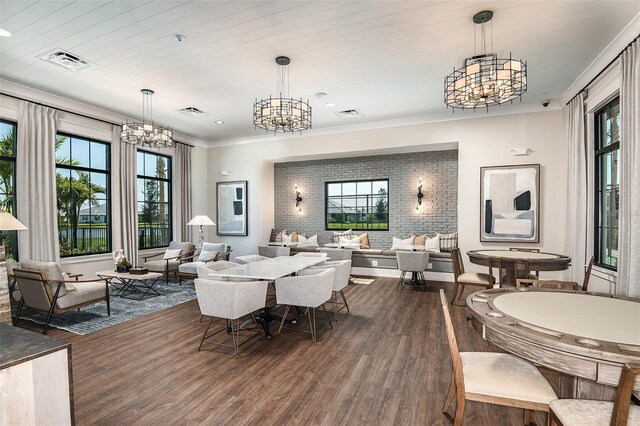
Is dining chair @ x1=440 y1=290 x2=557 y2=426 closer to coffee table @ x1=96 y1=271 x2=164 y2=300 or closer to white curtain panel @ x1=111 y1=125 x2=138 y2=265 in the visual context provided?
coffee table @ x1=96 y1=271 x2=164 y2=300

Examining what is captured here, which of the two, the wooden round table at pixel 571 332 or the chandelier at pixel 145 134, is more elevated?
the chandelier at pixel 145 134

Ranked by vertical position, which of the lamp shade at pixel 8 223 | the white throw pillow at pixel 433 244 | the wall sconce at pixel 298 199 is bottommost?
the white throw pillow at pixel 433 244

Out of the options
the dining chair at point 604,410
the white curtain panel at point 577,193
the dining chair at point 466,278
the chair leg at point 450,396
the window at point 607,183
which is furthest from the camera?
the white curtain panel at point 577,193

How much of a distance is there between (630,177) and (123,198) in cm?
807

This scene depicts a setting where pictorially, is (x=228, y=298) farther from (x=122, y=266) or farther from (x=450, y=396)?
(x=122, y=266)

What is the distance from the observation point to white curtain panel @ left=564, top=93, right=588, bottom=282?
4.78 m

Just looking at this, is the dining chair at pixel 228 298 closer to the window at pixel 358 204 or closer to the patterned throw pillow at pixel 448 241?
the patterned throw pillow at pixel 448 241

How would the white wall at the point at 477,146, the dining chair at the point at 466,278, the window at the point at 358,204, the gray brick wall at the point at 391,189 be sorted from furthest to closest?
the window at the point at 358,204, the gray brick wall at the point at 391,189, the white wall at the point at 477,146, the dining chair at the point at 466,278

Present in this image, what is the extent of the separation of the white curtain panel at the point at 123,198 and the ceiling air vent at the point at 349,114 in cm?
451

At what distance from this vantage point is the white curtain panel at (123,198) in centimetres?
658

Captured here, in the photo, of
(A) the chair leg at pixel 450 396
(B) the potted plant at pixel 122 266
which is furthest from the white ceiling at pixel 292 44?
(A) the chair leg at pixel 450 396

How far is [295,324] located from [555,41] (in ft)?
15.3

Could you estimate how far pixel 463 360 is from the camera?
6.84 ft

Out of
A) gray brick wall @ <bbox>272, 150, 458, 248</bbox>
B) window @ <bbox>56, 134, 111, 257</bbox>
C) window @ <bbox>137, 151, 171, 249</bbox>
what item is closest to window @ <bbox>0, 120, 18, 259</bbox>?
window @ <bbox>56, 134, 111, 257</bbox>
